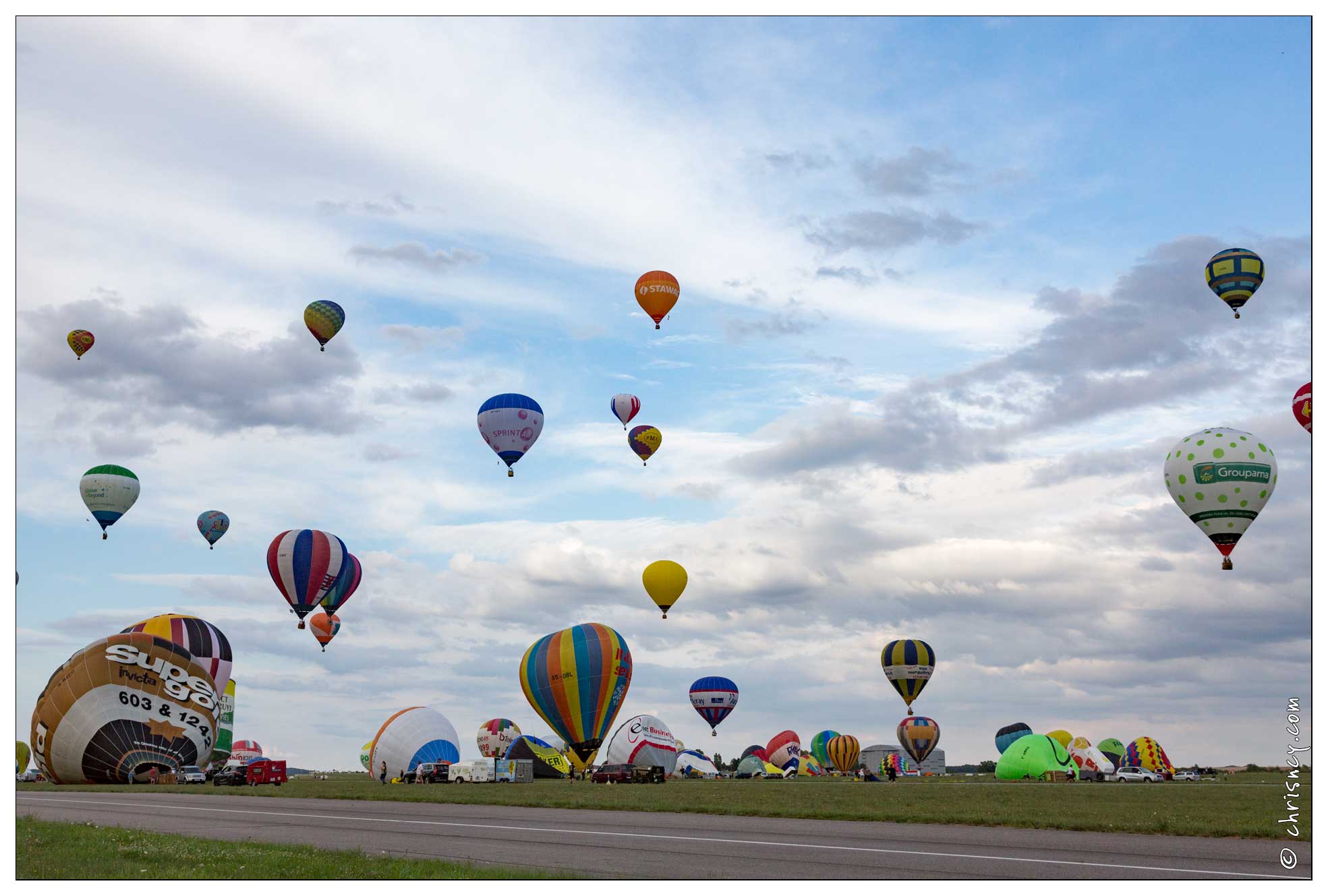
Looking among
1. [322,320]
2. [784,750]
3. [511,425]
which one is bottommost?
[784,750]

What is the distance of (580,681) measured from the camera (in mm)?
57750

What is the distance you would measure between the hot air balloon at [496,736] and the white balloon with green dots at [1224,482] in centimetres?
5293

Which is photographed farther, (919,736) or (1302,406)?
(919,736)

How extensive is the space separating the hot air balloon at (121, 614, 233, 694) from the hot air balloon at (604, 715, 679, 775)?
73.0ft

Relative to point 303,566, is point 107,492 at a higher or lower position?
higher

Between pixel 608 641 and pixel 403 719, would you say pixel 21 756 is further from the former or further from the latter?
pixel 608 641

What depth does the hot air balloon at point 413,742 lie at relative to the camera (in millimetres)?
57781

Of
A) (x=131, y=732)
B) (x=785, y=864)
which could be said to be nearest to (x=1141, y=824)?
(x=785, y=864)

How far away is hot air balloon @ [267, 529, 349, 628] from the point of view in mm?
58125

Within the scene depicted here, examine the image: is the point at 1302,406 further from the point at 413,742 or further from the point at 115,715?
the point at 115,715

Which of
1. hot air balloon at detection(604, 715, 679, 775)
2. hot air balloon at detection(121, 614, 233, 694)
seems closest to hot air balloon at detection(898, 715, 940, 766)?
hot air balloon at detection(604, 715, 679, 775)

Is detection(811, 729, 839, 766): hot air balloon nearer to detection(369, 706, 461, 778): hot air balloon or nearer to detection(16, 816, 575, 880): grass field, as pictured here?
detection(369, 706, 461, 778): hot air balloon

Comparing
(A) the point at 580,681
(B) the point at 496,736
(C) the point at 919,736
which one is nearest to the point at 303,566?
(A) the point at 580,681

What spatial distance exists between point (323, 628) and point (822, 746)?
54837mm
